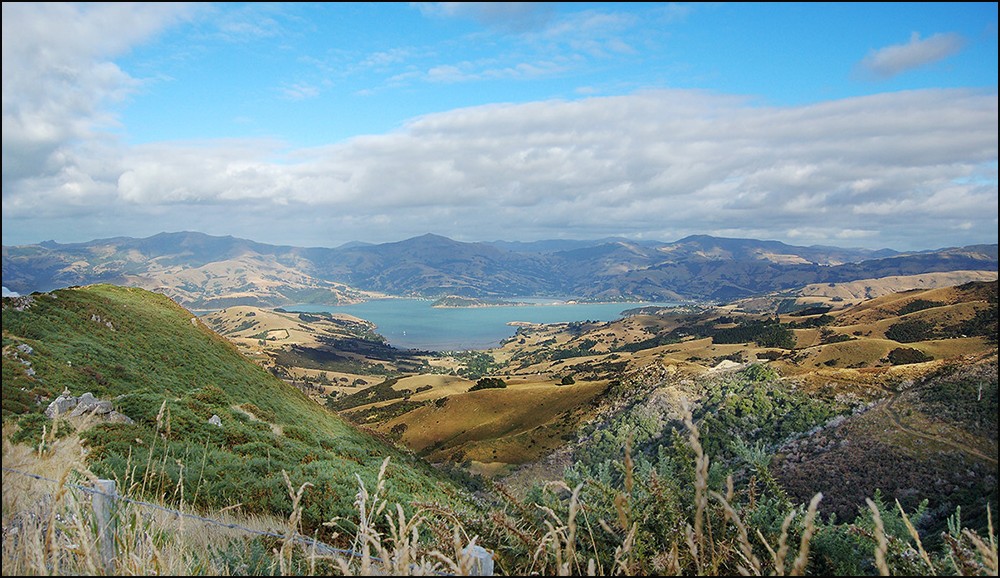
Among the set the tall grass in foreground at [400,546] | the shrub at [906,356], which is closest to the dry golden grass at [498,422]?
the shrub at [906,356]

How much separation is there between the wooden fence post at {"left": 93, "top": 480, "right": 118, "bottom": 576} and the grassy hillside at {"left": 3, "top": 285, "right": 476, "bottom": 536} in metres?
0.43

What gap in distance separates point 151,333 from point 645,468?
38772 millimetres

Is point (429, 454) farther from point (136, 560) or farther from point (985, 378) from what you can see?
point (136, 560)

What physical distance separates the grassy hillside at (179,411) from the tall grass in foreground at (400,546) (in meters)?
0.47

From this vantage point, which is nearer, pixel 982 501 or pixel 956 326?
pixel 982 501

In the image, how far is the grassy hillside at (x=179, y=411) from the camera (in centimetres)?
890

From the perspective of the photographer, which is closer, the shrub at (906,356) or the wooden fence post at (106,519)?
the wooden fence post at (106,519)

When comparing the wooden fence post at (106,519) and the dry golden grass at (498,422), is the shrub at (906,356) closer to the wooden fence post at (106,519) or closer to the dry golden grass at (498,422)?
the dry golden grass at (498,422)

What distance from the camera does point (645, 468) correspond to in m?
6.29

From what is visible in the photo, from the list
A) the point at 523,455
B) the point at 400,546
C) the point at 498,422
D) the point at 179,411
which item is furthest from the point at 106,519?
the point at 498,422

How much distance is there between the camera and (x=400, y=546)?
3512 millimetres

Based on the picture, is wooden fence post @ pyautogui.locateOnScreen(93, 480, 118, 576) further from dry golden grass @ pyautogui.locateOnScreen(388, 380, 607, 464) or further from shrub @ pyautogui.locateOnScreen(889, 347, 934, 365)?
shrub @ pyautogui.locateOnScreen(889, 347, 934, 365)

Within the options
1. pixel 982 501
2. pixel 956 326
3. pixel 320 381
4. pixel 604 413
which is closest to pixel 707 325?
pixel 956 326

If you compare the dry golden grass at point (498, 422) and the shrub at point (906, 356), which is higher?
the shrub at point (906, 356)
